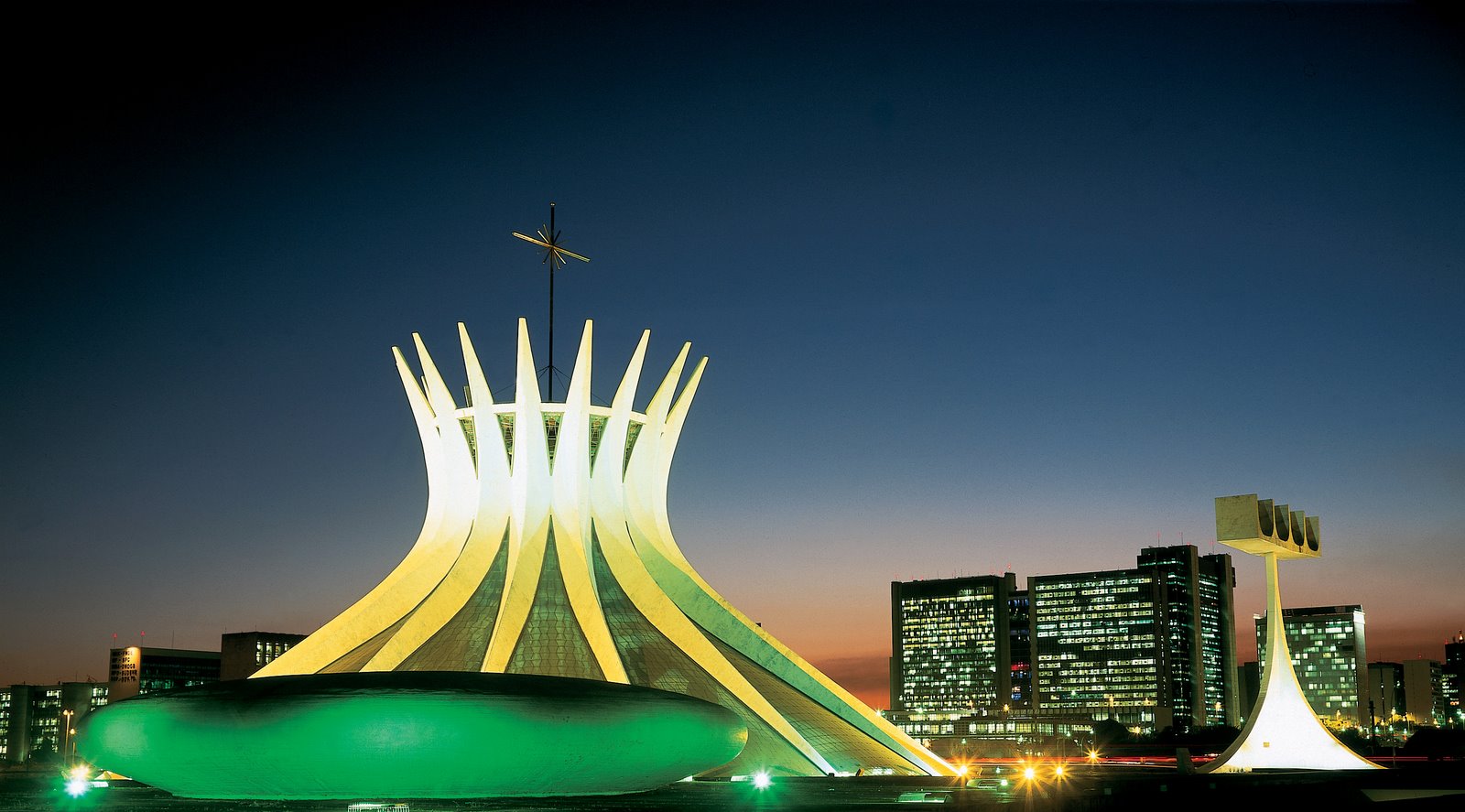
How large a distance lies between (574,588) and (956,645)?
130458mm

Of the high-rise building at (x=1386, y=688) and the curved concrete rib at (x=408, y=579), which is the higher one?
the curved concrete rib at (x=408, y=579)

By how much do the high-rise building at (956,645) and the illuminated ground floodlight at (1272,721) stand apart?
115 metres

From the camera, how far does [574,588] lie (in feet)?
91.6

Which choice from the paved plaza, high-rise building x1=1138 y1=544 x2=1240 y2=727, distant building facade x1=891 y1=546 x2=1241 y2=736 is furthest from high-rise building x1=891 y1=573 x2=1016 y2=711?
the paved plaza

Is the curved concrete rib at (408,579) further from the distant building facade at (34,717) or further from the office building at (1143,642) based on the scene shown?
the office building at (1143,642)

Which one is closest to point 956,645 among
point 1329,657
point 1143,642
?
point 1143,642

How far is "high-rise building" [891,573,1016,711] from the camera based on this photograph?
152 m

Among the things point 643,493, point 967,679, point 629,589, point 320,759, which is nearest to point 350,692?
point 320,759

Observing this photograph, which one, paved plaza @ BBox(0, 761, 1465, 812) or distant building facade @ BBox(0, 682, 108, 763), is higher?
paved plaza @ BBox(0, 761, 1465, 812)

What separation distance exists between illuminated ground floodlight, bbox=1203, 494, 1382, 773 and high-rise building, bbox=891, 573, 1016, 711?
4533 inches

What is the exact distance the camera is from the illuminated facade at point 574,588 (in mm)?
26359

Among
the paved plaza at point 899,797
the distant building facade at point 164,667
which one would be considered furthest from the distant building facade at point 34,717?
the paved plaza at point 899,797

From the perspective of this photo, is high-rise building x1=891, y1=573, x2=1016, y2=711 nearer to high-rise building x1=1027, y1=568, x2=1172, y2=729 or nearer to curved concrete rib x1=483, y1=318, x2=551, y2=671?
high-rise building x1=1027, y1=568, x2=1172, y2=729

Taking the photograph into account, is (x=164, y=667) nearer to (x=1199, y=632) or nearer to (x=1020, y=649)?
(x=1020, y=649)
